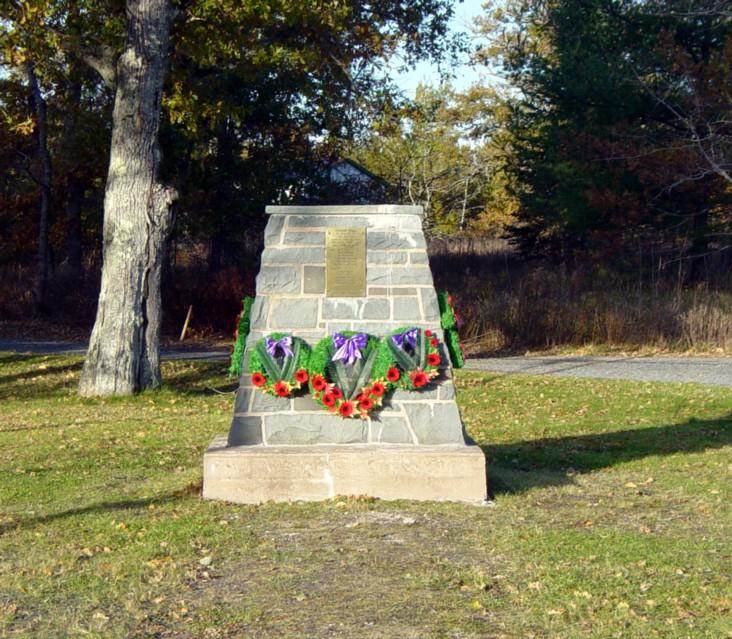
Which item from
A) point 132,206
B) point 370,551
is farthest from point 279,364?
point 132,206

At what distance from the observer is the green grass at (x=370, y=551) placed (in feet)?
16.7

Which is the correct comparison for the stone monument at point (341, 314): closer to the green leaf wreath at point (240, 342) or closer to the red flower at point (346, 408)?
the red flower at point (346, 408)

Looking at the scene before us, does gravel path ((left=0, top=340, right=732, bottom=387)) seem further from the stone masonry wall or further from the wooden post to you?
the stone masonry wall

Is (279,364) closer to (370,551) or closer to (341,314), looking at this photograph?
(341,314)

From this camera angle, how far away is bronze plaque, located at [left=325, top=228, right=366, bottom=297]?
7.86 meters

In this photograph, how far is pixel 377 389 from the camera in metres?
7.73

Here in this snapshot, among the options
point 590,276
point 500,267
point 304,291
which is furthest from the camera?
point 500,267

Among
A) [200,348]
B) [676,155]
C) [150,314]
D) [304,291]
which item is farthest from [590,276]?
[304,291]

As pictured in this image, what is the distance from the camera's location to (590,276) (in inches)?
1100

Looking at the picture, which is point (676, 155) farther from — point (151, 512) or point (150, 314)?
point (151, 512)

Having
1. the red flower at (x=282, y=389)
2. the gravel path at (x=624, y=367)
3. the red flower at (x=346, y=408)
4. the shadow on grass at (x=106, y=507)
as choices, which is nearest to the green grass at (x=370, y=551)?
the shadow on grass at (x=106, y=507)

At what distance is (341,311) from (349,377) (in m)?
0.51

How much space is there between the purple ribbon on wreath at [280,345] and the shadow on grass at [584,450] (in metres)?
1.84

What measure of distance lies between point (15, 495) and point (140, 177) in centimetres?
733
